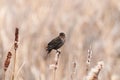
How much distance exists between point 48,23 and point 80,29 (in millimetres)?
281

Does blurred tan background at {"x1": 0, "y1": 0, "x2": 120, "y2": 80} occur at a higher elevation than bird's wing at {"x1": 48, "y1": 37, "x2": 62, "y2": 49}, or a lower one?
higher

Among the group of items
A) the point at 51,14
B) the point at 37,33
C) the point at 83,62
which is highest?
the point at 51,14

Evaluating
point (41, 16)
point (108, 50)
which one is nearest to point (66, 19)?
point (41, 16)

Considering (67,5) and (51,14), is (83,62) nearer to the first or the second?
(51,14)

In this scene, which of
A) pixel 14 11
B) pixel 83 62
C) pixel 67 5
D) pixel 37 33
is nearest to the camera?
pixel 83 62

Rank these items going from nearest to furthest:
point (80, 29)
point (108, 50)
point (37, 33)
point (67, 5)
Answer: point (108, 50) < point (37, 33) < point (80, 29) < point (67, 5)

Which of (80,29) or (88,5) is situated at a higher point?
(88,5)

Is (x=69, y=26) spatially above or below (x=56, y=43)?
above

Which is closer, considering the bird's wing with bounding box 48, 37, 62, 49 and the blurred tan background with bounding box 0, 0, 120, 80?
the bird's wing with bounding box 48, 37, 62, 49

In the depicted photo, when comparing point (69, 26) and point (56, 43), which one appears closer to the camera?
point (56, 43)

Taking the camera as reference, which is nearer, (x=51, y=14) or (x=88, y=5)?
(x=51, y=14)

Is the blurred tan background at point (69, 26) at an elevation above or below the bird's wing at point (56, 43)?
above

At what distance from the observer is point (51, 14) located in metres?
3.49

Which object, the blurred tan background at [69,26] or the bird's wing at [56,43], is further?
the blurred tan background at [69,26]
